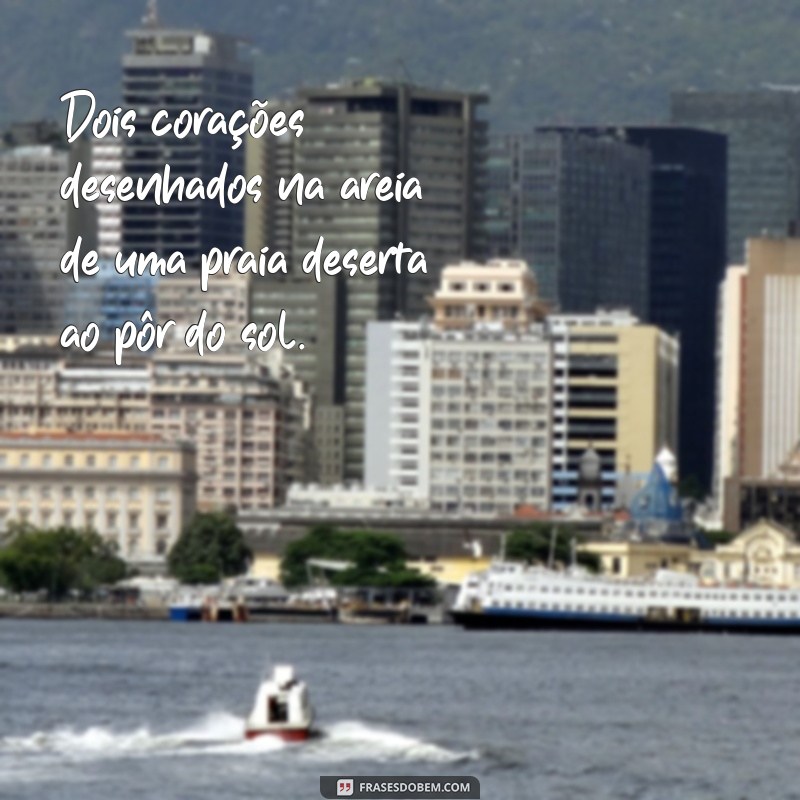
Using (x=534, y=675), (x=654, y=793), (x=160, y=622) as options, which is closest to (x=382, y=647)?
(x=534, y=675)

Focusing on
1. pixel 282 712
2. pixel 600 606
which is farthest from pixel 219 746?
pixel 600 606

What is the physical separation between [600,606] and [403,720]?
328ft

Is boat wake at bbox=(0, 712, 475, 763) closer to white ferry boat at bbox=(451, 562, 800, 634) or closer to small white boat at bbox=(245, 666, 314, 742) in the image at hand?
small white boat at bbox=(245, 666, 314, 742)

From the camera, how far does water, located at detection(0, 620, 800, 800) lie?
80188mm

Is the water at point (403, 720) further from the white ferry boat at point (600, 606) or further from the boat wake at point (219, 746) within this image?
the white ferry boat at point (600, 606)

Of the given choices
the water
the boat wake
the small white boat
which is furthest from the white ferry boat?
the small white boat

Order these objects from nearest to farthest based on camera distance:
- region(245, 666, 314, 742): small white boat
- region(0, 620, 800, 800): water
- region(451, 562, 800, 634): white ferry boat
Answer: region(0, 620, 800, 800): water → region(245, 666, 314, 742): small white boat → region(451, 562, 800, 634): white ferry boat

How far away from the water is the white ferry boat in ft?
113

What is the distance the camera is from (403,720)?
97.6 metres

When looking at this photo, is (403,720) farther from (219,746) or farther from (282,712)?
(219,746)

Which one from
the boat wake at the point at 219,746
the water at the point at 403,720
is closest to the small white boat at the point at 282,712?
the boat wake at the point at 219,746

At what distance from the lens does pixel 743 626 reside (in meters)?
198

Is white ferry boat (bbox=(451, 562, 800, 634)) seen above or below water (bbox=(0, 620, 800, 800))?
above

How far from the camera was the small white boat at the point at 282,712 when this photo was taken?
85.9 metres
